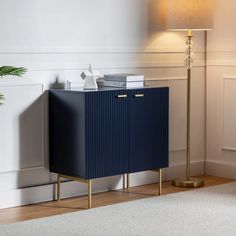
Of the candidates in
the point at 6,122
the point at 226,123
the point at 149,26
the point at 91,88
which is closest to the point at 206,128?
the point at 226,123

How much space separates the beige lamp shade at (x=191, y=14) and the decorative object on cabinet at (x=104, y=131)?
56 centimetres

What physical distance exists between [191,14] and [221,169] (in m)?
1.40

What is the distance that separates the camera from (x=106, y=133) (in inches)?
183

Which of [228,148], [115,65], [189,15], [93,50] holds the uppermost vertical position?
[189,15]

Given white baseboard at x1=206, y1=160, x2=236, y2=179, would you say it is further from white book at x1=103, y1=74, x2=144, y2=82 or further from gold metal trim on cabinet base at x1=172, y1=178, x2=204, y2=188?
white book at x1=103, y1=74, x2=144, y2=82

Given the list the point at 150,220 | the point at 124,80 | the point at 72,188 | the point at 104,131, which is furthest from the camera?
the point at 72,188

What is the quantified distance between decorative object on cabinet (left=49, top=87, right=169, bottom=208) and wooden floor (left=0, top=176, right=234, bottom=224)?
0.13 metres

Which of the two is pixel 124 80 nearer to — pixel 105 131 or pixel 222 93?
pixel 105 131

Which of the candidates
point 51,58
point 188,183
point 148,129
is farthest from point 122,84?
point 188,183

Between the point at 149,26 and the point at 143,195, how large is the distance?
4.45ft

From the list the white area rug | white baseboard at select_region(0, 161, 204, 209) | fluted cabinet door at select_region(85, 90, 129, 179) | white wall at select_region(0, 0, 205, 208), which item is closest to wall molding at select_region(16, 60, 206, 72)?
white wall at select_region(0, 0, 205, 208)

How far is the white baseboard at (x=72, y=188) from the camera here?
15.3 ft

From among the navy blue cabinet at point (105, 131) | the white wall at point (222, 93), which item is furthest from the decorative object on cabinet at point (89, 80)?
the white wall at point (222, 93)

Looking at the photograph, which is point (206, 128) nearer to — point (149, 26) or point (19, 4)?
point (149, 26)
